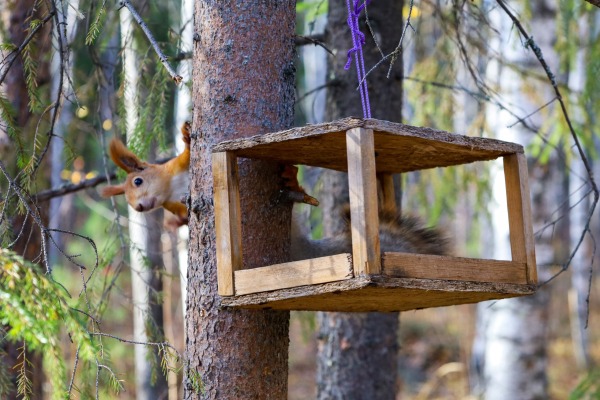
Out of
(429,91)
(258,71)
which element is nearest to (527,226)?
(258,71)

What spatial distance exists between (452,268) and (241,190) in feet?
2.13

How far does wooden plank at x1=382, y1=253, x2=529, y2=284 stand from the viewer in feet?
7.09

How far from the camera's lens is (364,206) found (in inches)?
84.1

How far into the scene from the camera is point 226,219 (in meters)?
2.41

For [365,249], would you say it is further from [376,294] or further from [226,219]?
[226,219]

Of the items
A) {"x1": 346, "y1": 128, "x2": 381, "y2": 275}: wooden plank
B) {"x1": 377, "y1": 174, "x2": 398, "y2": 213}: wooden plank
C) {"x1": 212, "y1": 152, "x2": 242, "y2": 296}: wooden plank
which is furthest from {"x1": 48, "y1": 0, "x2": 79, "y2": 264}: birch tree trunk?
{"x1": 377, "y1": 174, "x2": 398, "y2": 213}: wooden plank

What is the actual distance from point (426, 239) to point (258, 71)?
88cm

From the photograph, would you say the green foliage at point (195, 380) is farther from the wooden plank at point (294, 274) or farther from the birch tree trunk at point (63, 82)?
the birch tree trunk at point (63, 82)

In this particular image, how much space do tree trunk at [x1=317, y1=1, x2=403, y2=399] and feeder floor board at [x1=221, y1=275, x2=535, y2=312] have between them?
154 cm

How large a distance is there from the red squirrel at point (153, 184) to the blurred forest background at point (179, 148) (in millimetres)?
108

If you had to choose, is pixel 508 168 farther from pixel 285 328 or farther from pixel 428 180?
pixel 428 180

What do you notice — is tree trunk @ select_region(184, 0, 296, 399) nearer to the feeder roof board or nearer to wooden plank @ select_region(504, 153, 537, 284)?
the feeder roof board

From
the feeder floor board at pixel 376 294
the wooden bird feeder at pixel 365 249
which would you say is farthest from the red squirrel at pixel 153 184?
the feeder floor board at pixel 376 294

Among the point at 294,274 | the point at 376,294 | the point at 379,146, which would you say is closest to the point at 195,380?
the point at 294,274
